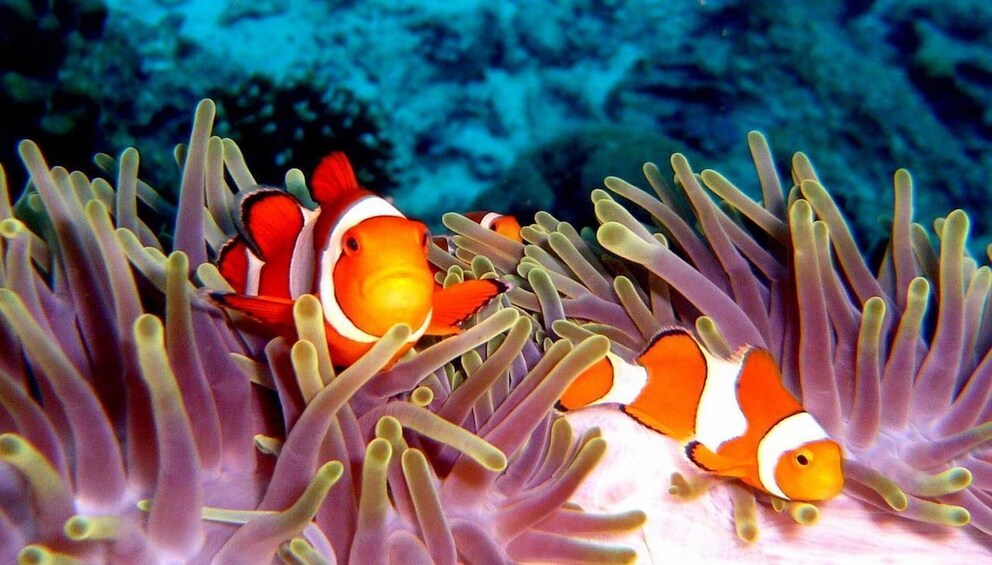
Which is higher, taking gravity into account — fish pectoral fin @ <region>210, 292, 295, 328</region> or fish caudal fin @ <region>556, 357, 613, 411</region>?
fish pectoral fin @ <region>210, 292, 295, 328</region>

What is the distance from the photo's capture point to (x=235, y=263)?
937 millimetres

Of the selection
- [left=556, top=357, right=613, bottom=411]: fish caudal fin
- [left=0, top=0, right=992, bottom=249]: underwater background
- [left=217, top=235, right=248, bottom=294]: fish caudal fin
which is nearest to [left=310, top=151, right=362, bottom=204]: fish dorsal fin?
[left=217, top=235, right=248, bottom=294]: fish caudal fin

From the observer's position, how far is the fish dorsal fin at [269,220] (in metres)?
0.89

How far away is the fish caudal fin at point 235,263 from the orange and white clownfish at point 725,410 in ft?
1.43

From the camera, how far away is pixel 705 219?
3.76ft

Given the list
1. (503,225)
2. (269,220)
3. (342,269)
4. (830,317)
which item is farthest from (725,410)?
(503,225)

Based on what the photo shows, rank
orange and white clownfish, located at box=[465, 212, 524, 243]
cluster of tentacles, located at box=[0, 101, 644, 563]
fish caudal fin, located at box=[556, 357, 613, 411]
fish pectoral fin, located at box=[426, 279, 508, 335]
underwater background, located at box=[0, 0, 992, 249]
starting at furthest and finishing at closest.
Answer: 1. underwater background, located at box=[0, 0, 992, 249]
2. orange and white clownfish, located at box=[465, 212, 524, 243]
3. fish caudal fin, located at box=[556, 357, 613, 411]
4. fish pectoral fin, located at box=[426, 279, 508, 335]
5. cluster of tentacles, located at box=[0, 101, 644, 563]

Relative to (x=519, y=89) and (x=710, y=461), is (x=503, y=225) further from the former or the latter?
(x=519, y=89)

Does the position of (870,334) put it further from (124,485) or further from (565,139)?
(565,139)

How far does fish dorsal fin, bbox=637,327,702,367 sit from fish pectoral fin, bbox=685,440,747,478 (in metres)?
0.12

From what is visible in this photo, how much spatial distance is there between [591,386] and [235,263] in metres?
0.48

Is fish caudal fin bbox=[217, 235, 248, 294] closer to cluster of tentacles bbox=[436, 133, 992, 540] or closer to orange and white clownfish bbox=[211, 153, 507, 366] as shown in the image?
orange and white clownfish bbox=[211, 153, 507, 366]

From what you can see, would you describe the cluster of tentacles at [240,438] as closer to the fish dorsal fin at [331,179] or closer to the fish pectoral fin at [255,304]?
the fish pectoral fin at [255,304]

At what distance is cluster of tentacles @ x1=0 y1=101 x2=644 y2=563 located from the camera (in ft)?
2.06
